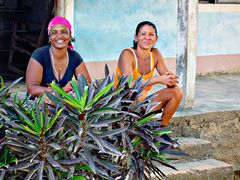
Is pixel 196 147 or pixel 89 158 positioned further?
pixel 196 147

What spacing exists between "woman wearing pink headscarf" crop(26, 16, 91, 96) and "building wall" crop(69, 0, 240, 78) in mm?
3569

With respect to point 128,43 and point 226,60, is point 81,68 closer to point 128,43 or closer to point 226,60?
point 128,43

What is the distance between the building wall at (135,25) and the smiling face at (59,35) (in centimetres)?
367

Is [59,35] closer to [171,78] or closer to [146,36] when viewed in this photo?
[146,36]

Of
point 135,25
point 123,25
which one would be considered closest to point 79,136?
point 123,25

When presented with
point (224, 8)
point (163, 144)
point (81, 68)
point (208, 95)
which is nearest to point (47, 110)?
point (163, 144)

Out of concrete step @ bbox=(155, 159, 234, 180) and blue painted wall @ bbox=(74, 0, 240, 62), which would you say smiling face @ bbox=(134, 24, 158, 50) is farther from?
blue painted wall @ bbox=(74, 0, 240, 62)

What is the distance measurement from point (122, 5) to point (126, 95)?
557 cm

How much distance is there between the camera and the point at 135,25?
8.90 m

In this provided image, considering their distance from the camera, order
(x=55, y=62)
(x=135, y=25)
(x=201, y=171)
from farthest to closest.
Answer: (x=135, y=25) < (x=201, y=171) < (x=55, y=62)

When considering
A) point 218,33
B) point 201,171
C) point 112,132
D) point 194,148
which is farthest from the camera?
point 218,33

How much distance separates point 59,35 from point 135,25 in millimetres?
4559

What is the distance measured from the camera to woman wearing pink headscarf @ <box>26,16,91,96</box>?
4441 millimetres

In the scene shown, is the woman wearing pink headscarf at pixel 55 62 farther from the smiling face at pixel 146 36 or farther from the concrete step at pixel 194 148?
the concrete step at pixel 194 148
